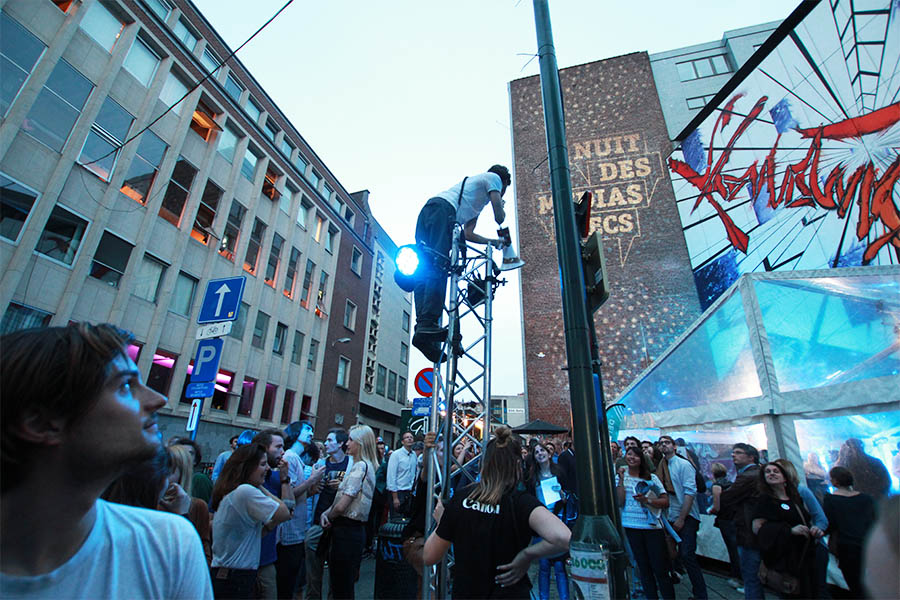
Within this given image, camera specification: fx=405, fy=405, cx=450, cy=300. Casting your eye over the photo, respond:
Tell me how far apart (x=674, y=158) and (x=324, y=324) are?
69.8 ft

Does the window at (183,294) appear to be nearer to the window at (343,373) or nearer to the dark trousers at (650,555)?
the window at (343,373)

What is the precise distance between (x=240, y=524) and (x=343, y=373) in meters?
23.4

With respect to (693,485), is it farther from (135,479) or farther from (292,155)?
(292,155)

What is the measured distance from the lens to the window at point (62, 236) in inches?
436

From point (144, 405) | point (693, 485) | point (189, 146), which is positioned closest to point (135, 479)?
point (144, 405)

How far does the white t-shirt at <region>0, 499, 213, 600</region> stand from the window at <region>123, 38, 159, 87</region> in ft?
59.0

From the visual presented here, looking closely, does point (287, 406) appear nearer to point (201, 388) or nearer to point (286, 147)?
point (286, 147)

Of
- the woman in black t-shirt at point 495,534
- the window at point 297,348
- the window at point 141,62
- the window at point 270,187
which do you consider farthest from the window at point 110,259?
the woman in black t-shirt at point 495,534

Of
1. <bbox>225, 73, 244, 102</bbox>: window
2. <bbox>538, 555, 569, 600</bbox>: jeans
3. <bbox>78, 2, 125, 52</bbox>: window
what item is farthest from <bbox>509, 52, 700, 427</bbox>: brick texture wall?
<bbox>78, 2, 125, 52</bbox>: window

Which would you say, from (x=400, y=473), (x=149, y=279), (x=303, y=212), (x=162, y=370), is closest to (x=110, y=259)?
(x=149, y=279)

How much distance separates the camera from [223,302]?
22.2 ft

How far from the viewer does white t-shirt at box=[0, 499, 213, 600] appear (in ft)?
2.97

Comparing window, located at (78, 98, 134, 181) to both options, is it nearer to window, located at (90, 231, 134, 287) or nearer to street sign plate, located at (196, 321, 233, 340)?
window, located at (90, 231, 134, 287)

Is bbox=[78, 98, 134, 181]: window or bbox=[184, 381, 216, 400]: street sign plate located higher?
bbox=[78, 98, 134, 181]: window
